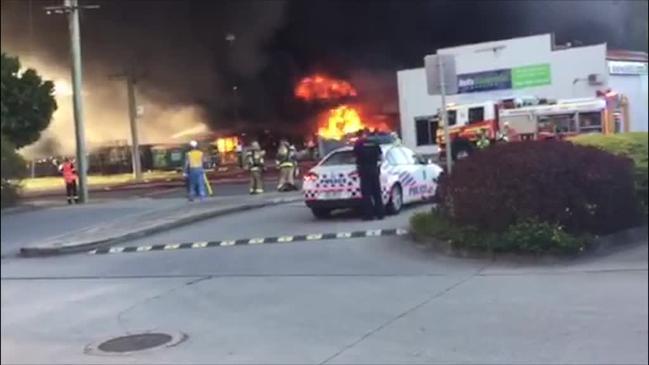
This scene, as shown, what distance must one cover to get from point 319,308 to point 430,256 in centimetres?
69

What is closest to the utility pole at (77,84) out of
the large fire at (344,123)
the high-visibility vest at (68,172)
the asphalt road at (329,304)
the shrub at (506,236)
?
the high-visibility vest at (68,172)

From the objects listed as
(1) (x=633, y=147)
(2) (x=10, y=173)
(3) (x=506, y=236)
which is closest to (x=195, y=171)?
(2) (x=10, y=173)

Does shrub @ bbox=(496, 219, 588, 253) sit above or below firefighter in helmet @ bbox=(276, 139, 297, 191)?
below

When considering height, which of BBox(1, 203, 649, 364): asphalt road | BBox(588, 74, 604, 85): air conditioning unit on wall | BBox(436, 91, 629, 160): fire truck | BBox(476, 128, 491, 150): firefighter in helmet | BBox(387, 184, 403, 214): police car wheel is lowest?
BBox(1, 203, 649, 364): asphalt road

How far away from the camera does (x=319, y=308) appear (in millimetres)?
4559

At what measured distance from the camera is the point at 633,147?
1.69m

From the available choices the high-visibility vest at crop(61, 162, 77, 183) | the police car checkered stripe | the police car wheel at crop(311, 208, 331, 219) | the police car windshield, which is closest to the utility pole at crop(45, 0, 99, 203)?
the high-visibility vest at crop(61, 162, 77, 183)

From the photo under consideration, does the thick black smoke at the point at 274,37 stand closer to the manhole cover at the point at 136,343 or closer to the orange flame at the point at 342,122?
the orange flame at the point at 342,122

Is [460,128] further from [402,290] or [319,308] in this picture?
[319,308]

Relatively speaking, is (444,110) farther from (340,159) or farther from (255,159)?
(255,159)

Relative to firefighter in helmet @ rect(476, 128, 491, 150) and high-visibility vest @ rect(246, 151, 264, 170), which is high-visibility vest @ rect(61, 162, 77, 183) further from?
firefighter in helmet @ rect(476, 128, 491, 150)

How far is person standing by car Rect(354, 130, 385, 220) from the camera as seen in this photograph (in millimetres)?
1489

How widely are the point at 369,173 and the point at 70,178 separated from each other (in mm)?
1075

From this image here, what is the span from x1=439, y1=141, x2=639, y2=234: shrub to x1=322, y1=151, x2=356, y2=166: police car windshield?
0.26 m
